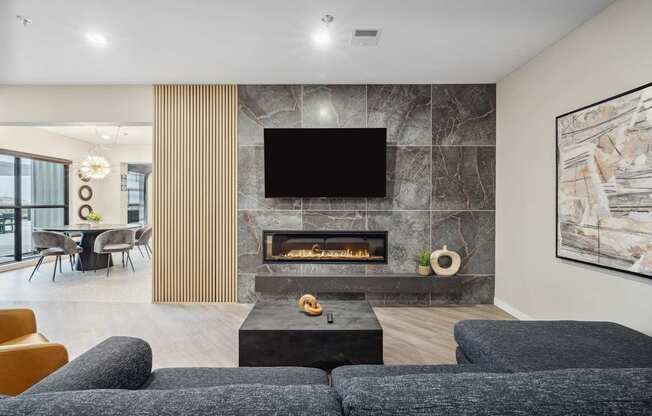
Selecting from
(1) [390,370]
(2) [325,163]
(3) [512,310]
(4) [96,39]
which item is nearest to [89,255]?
(4) [96,39]

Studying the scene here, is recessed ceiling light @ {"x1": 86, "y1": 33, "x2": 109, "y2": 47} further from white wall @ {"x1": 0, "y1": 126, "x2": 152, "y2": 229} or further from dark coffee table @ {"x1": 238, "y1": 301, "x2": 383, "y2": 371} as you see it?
white wall @ {"x1": 0, "y1": 126, "x2": 152, "y2": 229}

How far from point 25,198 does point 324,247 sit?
19.7 ft

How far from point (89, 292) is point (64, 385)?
4402mm

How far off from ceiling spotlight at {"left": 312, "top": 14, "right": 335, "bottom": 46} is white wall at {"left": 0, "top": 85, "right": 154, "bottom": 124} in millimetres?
2365

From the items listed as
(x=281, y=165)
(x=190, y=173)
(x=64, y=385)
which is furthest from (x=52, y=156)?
(x=64, y=385)

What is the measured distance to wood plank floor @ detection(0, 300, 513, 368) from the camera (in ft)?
9.37

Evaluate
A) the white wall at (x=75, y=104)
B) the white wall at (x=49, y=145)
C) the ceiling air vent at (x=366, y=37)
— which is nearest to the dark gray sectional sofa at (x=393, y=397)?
the ceiling air vent at (x=366, y=37)

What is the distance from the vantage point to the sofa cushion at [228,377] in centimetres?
147

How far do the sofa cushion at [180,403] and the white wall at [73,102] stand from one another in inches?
163

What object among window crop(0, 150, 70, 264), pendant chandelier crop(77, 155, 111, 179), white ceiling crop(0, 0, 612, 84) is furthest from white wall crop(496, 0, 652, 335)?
window crop(0, 150, 70, 264)

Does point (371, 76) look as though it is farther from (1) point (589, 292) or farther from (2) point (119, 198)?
(2) point (119, 198)

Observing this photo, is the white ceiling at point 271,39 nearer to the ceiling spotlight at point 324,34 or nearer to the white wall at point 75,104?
the ceiling spotlight at point 324,34

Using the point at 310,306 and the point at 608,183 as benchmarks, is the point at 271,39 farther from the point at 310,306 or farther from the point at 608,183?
the point at 608,183

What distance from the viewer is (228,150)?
168 inches
